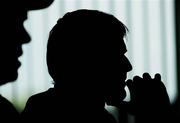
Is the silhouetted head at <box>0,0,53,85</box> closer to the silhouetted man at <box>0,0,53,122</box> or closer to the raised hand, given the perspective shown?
the silhouetted man at <box>0,0,53,122</box>

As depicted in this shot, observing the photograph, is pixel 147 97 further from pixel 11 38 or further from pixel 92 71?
pixel 11 38

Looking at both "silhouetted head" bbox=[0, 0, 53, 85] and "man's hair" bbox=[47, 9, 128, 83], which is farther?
"man's hair" bbox=[47, 9, 128, 83]

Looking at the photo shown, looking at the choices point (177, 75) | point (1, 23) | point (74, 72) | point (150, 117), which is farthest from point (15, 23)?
point (177, 75)

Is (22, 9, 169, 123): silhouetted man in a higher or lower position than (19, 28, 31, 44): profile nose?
lower

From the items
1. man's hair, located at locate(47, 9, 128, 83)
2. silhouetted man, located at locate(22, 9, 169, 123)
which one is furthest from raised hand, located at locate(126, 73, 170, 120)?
man's hair, located at locate(47, 9, 128, 83)

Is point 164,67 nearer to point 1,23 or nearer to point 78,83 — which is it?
point 78,83

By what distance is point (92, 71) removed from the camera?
1.10 meters

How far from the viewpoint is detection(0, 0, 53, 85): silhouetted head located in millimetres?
921

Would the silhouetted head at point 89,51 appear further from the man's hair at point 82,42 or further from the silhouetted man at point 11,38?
the silhouetted man at point 11,38

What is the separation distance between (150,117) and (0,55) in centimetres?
37

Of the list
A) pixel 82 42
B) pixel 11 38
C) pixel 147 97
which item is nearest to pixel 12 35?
pixel 11 38

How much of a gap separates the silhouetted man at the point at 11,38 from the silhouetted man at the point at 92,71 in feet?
0.39

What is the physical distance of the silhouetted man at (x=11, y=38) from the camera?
90 centimetres

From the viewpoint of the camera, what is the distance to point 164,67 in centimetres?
285
